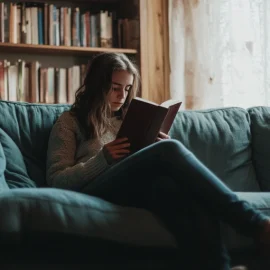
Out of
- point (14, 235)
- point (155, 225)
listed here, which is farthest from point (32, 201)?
A: point (155, 225)

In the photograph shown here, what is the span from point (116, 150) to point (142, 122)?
0.12 metres

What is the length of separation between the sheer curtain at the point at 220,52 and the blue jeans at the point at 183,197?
57.6 inches

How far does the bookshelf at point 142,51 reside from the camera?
2.97 meters

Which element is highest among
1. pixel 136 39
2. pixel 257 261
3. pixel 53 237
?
pixel 136 39

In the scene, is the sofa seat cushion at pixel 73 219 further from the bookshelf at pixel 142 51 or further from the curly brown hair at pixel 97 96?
the bookshelf at pixel 142 51

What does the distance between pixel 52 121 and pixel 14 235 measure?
80 cm

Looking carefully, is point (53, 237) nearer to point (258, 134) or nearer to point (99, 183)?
point (99, 183)

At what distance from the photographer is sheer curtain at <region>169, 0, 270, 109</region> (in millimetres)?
2861

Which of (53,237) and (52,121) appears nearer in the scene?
(53,237)

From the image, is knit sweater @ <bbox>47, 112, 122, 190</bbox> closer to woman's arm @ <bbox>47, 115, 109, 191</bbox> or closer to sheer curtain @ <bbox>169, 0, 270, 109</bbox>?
woman's arm @ <bbox>47, 115, 109, 191</bbox>

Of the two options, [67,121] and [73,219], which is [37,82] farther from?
[73,219]

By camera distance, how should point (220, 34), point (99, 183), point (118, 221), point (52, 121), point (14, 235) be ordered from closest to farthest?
point (14, 235) → point (118, 221) → point (99, 183) → point (52, 121) → point (220, 34)

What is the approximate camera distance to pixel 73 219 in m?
1.37

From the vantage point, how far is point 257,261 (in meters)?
1.62
